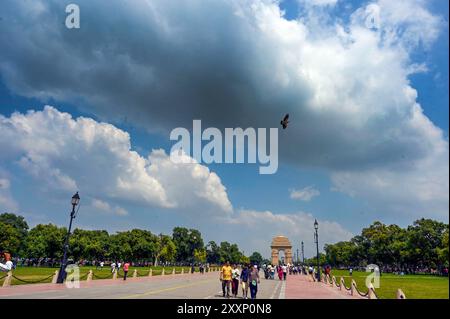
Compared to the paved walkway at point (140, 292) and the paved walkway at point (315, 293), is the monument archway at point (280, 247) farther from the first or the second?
the paved walkway at point (140, 292)

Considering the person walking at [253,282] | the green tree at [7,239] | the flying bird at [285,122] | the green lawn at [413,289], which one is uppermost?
the flying bird at [285,122]

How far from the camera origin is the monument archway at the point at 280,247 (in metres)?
115

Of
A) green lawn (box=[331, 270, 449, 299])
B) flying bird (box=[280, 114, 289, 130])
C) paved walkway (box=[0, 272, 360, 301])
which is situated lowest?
green lawn (box=[331, 270, 449, 299])

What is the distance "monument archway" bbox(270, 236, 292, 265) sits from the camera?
115 metres

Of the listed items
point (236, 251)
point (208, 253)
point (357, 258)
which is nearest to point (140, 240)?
point (357, 258)

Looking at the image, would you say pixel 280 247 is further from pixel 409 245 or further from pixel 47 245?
pixel 47 245

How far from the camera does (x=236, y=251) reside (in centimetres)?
18175

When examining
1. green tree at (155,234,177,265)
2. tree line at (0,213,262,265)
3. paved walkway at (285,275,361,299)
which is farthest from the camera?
green tree at (155,234,177,265)

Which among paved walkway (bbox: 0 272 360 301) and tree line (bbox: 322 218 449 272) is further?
tree line (bbox: 322 218 449 272)

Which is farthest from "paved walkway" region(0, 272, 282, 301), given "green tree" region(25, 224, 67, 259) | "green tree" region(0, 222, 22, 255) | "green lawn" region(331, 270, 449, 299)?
"green tree" region(25, 224, 67, 259)

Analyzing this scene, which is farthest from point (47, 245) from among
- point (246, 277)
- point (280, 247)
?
point (280, 247)

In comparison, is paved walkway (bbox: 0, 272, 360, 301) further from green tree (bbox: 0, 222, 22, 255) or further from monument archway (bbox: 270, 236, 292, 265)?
monument archway (bbox: 270, 236, 292, 265)

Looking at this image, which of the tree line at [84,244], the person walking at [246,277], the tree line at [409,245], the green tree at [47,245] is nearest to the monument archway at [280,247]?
the tree line at [409,245]
